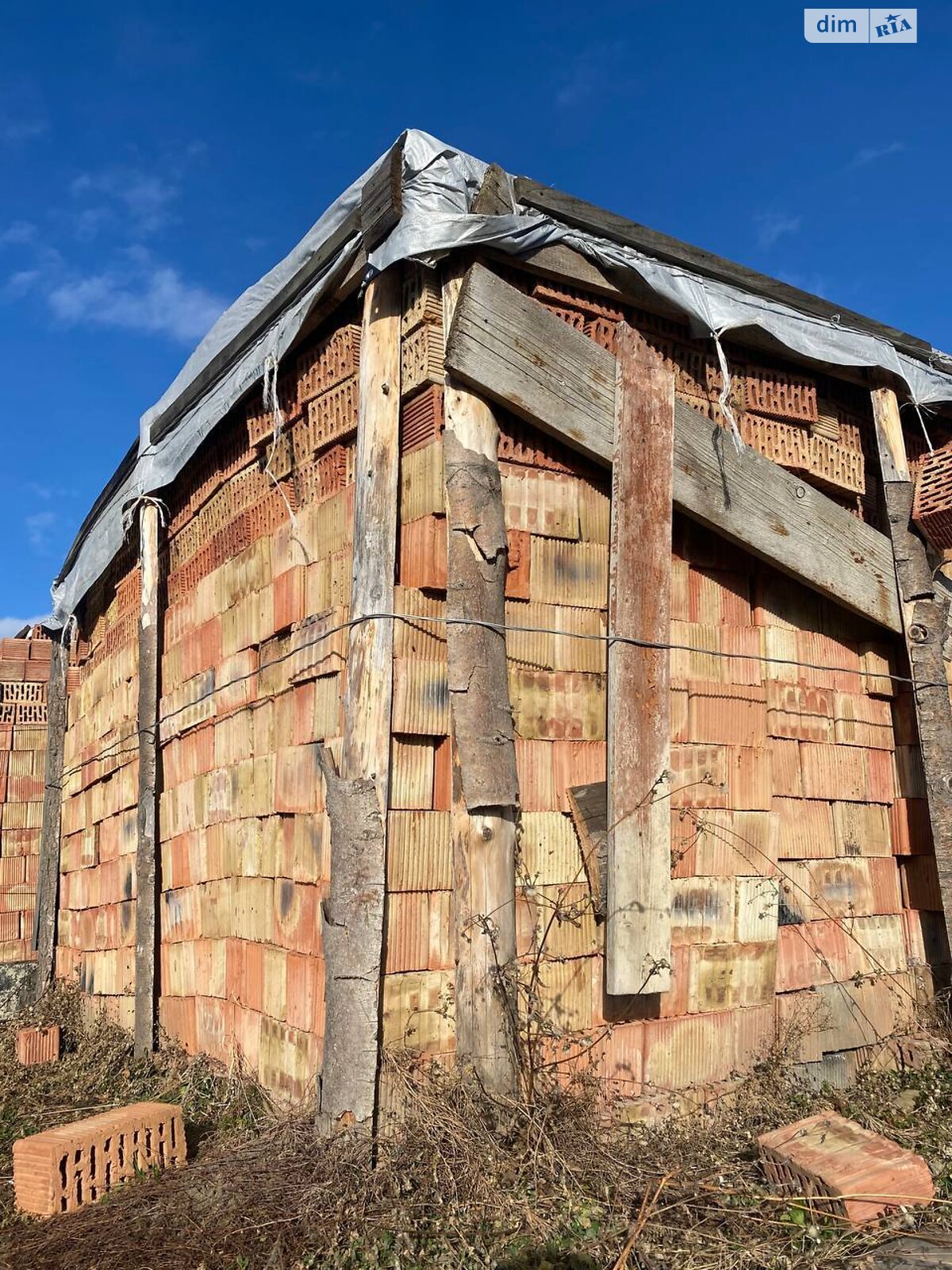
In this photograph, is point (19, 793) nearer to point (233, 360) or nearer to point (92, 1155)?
point (233, 360)

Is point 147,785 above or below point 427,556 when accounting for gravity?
below

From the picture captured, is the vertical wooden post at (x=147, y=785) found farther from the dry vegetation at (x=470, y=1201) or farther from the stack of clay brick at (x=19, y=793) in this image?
the stack of clay brick at (x=19, y=793)

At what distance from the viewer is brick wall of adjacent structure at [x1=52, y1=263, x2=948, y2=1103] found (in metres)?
4.25

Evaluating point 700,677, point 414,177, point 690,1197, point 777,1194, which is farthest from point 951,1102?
point 414,177

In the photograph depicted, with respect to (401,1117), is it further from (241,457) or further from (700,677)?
(241,457)

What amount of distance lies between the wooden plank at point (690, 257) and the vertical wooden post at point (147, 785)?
344cm

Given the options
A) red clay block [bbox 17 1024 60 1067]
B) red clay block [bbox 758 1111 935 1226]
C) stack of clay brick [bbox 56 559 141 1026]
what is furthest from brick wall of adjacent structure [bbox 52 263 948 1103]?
red clay block [bbox 17 1024 60 1067]

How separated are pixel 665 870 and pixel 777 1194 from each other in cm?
124

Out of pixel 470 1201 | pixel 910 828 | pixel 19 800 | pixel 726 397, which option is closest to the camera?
pixel 470 1201

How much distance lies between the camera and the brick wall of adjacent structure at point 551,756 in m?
4.25

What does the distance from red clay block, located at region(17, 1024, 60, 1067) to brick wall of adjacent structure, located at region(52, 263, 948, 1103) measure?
1.23 meters

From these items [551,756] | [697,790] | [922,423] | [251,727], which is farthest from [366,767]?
[922,423]

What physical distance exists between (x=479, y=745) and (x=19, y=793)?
281 inches

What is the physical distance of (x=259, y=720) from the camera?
5.29 m
